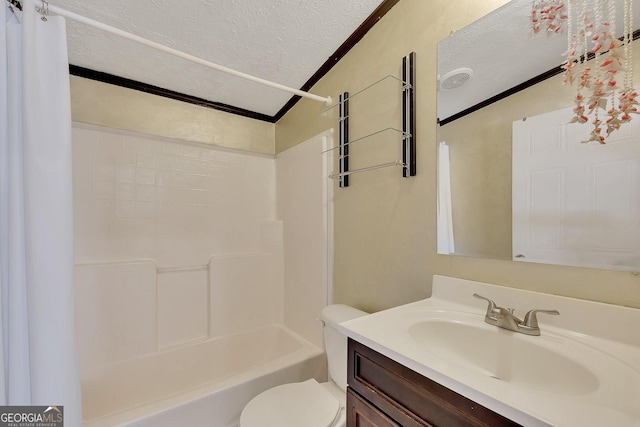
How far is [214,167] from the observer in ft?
7.15

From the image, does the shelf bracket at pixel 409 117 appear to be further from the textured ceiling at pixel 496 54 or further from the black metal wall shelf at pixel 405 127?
the textured ceiling at pixel 496 54

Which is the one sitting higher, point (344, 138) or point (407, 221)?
point (344, 138)

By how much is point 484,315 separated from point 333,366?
77 centimetres

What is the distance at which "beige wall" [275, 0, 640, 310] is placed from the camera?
0.86m

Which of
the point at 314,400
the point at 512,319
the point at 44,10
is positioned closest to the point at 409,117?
the point at 512,319

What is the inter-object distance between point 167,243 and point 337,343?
1.44m

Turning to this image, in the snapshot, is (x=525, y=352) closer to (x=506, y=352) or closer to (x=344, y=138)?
(x=506, y=352)

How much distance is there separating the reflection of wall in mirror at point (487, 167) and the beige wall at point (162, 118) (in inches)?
65.5

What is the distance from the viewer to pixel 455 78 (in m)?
1.10

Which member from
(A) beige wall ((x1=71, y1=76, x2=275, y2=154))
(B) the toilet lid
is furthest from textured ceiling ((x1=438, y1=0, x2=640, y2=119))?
(A) beige wall ((x1=71, y1=76, x2=275, y2=154))

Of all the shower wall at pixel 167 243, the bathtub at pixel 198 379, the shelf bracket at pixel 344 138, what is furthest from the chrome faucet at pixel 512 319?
the shower wall at pixel 167 243

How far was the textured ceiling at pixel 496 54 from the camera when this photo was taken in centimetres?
88

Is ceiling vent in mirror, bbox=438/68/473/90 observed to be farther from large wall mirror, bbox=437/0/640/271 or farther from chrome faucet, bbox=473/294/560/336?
chrome faucet, bbox=473/294/560/336

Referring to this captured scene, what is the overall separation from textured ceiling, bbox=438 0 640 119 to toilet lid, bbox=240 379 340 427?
4.40 feet
